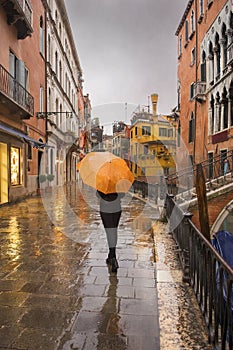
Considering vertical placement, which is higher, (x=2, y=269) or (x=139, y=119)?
(x=139, y=119)

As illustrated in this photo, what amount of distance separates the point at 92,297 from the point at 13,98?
11.0 meters

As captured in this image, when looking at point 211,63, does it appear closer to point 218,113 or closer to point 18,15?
point 218,113

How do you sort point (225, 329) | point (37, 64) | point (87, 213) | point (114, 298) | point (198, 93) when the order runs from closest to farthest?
point (225, 329) → point (114, 298) → point (87, 213) → point (37, 64) → point (198, 93)

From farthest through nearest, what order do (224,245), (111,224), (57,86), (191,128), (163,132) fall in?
(163,132)
(57,86)
(191,128)
(224,245)
(111,224)

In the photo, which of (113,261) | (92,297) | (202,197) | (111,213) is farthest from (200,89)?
(92,297)

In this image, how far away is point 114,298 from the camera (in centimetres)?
373

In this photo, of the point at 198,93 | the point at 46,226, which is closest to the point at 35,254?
the point at 46,226

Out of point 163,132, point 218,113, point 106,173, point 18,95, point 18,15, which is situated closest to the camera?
point 106,173

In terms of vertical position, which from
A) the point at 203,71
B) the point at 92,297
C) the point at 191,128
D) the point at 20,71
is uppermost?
the point at 203,71

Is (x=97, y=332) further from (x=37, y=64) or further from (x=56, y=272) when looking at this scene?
(x=37, y=64)

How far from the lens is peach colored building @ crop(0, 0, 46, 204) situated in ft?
40.8

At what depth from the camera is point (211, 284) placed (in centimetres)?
299

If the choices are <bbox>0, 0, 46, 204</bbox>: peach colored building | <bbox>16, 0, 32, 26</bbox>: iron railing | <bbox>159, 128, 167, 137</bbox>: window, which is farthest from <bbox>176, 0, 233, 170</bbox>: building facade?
<bbox>159, 128, 167, 137</bbox>: window

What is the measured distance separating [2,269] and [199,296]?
9.55ft
